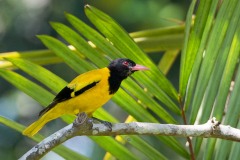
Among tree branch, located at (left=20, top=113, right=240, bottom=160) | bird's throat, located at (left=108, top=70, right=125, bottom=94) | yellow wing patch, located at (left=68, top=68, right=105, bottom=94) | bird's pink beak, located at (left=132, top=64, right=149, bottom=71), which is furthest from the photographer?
yellow wing patch, located at (left=68, top=68, right=105, bottom=94)

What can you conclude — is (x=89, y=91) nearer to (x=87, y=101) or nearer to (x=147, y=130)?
(x=87, y=101)

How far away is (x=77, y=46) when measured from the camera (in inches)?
125

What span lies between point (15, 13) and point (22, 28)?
0.22 meters

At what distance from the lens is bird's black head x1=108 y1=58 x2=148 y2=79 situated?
3276mm

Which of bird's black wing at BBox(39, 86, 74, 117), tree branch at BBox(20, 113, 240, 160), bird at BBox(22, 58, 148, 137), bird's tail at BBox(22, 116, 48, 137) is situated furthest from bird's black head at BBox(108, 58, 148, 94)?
tree branch at BBox(20, 113, 240, 160)

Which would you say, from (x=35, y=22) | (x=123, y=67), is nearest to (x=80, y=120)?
(x=123, y=67)

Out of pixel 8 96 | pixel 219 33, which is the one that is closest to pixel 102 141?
pixel 219 33

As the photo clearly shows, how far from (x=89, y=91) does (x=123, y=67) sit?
0.65 feet

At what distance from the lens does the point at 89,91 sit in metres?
3.43

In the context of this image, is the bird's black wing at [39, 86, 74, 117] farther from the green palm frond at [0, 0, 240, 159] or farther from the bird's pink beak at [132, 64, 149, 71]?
the bird's pink beak at [132, 64, 149, 71]

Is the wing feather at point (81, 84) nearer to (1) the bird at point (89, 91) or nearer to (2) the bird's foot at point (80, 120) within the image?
(1) the bird at point (89, 91)

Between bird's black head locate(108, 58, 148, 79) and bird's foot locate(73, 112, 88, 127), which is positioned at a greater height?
bird's black head locate(108, 58, 148, 79)

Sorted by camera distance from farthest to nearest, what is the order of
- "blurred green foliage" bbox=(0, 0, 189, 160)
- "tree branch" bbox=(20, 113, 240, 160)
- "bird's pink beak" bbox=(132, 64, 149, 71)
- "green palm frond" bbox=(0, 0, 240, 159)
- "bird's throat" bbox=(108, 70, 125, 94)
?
"blurred green foliage" bbox=(0, 0, 189, 160)
"bird's throat" bbox=(108, 70, 125, 94)
"bird's pink beak" bbox=(132, 64, 149, 71)
"green palm frond" bbox=(0, 0, 240, 159)
"tree branch" bbox=(20, 113, 240, 160)

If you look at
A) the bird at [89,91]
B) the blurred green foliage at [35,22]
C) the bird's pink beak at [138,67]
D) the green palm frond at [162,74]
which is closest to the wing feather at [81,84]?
the bird at [89,91]
